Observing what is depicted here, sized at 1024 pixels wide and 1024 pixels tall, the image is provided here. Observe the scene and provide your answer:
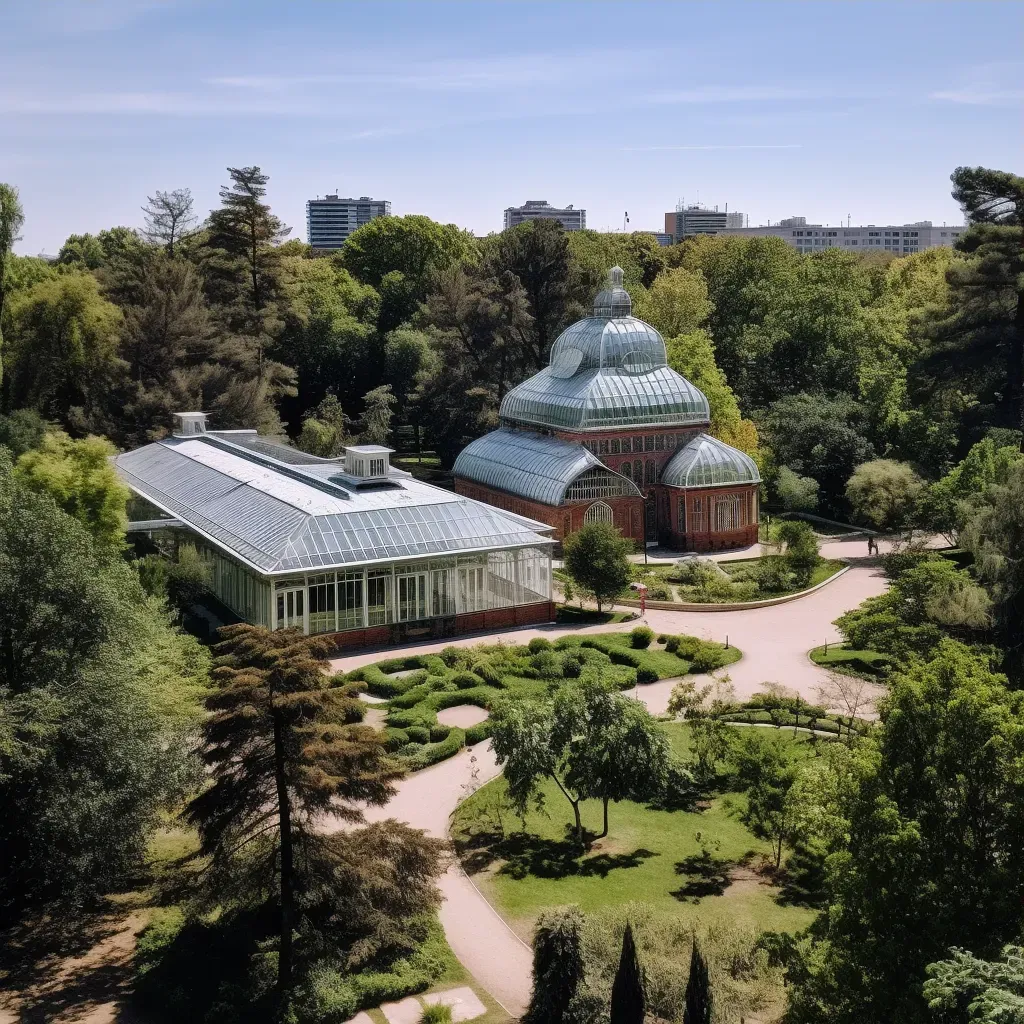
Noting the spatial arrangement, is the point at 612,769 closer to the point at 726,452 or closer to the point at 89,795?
the point at 89,795

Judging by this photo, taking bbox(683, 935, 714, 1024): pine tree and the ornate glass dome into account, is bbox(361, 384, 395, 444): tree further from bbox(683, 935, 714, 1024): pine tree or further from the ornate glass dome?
bbox(683, 935, 714, 1024): pine tree

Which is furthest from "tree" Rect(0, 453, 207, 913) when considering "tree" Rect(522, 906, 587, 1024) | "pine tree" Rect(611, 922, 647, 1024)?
"pine tree" Rect(611, 922, 647, 1024)

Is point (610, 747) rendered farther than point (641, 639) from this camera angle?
No

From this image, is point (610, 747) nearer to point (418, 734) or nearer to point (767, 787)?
point (767, 787)

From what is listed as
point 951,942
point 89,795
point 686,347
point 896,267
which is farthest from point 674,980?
point 896,267

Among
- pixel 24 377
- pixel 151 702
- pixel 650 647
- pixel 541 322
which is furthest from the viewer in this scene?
pixel 541 322

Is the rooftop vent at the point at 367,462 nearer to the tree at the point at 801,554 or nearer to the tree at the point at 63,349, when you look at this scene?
the tree at the point at 801,554

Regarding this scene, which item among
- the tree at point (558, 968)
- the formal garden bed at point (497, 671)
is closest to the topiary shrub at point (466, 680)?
the formal garden bed at point (497, 671)

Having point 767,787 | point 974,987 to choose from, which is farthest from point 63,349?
point 974,987
